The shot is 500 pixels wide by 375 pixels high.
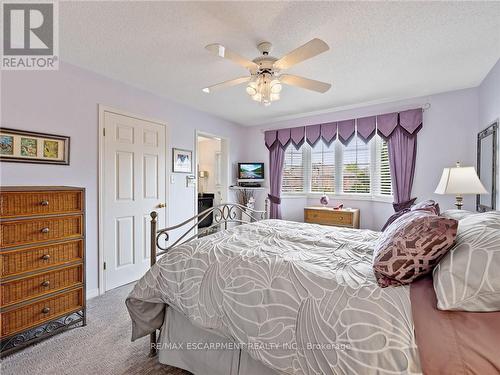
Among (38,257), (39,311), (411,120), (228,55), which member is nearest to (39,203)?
(38,257)

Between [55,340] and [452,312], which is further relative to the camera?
[55,340]

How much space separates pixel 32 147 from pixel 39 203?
2.40 ft

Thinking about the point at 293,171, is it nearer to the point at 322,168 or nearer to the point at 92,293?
the point at 322,168

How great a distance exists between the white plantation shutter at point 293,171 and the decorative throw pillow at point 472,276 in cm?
371

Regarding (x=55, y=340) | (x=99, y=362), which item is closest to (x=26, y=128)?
(x=55, y=340)

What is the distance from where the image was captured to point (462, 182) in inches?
98.1

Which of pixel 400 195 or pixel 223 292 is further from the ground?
pixel 400 195

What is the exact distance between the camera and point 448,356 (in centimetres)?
85

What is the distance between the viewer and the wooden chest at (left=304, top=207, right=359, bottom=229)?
12.5 feet

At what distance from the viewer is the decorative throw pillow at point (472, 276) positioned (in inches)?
35.1

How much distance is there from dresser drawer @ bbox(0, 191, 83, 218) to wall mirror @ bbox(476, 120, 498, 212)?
409cm

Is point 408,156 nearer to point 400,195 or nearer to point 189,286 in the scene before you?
point 400,195

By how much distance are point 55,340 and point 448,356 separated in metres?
2.65

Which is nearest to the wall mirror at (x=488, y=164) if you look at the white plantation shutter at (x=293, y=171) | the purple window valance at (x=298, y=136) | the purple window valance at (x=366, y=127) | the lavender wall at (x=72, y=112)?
the purple window valance at (x=366, y=127)
